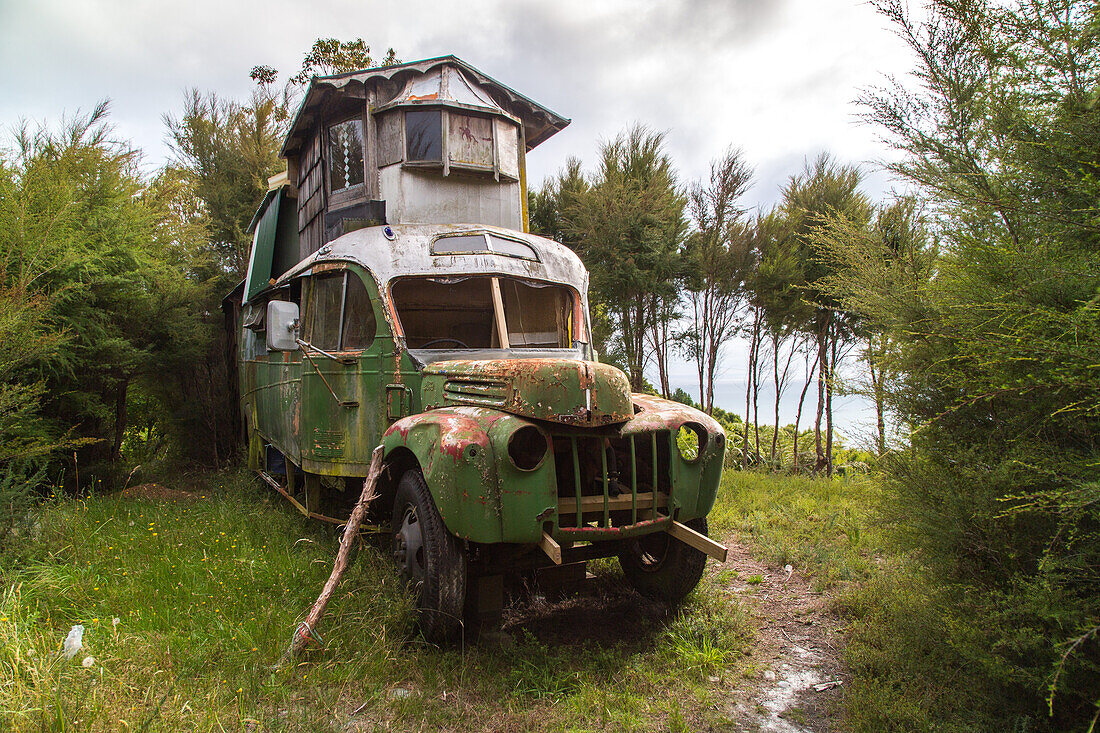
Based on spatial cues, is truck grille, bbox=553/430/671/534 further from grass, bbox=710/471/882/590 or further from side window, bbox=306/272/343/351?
side window, bbox=306/272/343/351

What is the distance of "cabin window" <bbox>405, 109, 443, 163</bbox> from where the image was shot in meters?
6.64

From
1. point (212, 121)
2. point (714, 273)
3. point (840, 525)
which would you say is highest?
point (212, 121)

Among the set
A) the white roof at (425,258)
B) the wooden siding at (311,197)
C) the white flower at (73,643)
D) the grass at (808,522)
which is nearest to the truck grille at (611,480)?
the grass at (808,522)

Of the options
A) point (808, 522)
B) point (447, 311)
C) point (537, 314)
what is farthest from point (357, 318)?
point (808, 522)

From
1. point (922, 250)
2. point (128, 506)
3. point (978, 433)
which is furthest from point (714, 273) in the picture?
point (128, 506)

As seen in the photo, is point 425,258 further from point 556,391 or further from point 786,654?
point 786,654

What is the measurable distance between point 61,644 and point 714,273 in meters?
10.6

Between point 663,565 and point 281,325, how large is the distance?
351 centimetres

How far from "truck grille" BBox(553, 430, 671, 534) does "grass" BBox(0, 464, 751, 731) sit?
33.8 inches

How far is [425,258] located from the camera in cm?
519

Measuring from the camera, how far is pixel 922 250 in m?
4.13

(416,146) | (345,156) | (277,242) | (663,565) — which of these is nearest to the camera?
(663,565)

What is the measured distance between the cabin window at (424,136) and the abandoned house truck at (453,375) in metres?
0.01

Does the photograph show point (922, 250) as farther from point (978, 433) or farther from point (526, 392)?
point (526, 392)
